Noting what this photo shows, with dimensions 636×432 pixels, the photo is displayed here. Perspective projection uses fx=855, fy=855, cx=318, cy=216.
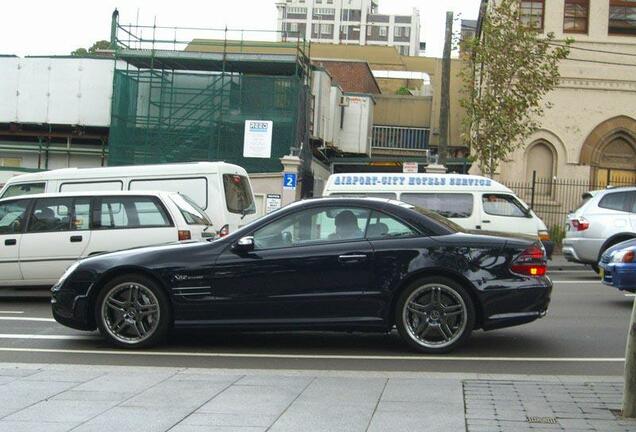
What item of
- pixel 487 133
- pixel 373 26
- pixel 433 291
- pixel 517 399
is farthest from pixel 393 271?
pixel 373 26

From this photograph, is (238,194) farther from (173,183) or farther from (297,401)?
(297,401)

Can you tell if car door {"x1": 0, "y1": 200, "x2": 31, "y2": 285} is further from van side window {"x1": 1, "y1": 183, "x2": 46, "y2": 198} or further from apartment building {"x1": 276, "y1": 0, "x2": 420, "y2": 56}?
apartment building {"x1": 276, "y1": 0, "x2": 420, "y2": 56}

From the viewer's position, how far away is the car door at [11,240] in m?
12.5

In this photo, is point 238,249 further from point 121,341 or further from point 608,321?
point 608,321

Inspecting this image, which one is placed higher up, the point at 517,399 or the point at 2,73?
the point at 2,73

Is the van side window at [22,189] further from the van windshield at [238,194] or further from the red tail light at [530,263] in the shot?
the red tail light at [530,263]

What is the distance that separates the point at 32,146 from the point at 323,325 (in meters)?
31.8

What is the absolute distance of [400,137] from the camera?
49375 mm

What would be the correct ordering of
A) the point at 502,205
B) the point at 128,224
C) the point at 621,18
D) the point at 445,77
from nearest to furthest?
the point at 128,224, the point at 502,205, the point at 445,77, the point at 621,18

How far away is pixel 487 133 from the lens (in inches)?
1014

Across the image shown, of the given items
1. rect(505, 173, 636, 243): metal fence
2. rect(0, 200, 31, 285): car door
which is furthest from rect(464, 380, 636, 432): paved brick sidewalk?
rect(505, 173, 636, 243): metal fence

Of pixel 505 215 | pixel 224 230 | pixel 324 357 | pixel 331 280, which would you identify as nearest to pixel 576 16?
pixel 505 215

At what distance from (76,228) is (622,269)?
7.69m

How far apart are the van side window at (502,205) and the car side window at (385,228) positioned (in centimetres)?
888
